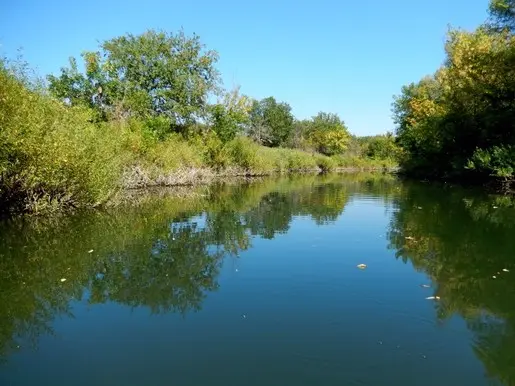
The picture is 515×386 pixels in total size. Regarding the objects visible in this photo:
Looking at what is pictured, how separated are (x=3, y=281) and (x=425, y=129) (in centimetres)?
4106

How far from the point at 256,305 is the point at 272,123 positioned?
77506 millimetres

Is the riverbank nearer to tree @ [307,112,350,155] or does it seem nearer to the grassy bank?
the grassy bank

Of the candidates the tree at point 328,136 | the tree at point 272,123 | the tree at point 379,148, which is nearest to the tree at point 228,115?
the tree at point 272,123

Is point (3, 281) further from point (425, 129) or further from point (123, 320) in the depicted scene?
point (425, 129)

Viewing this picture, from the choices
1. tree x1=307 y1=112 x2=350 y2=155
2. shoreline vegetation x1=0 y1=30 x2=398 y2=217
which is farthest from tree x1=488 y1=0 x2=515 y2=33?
tree x1=307 y1=112 x2=350 y2=155

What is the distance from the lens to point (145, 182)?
26953mm

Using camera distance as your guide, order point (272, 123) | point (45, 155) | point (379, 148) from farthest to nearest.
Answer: point (379, 148) → point (272, 123) → point (45, 155)

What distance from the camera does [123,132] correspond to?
974 inches

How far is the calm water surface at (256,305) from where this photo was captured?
4531 mm

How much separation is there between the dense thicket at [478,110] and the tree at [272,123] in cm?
4002

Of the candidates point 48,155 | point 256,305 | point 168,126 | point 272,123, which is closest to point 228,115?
point 168,126

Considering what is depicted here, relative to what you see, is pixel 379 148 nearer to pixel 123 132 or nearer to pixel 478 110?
pixel 478 110

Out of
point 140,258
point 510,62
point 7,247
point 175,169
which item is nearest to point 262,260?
point 140,258

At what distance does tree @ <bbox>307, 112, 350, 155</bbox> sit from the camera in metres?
88.1
